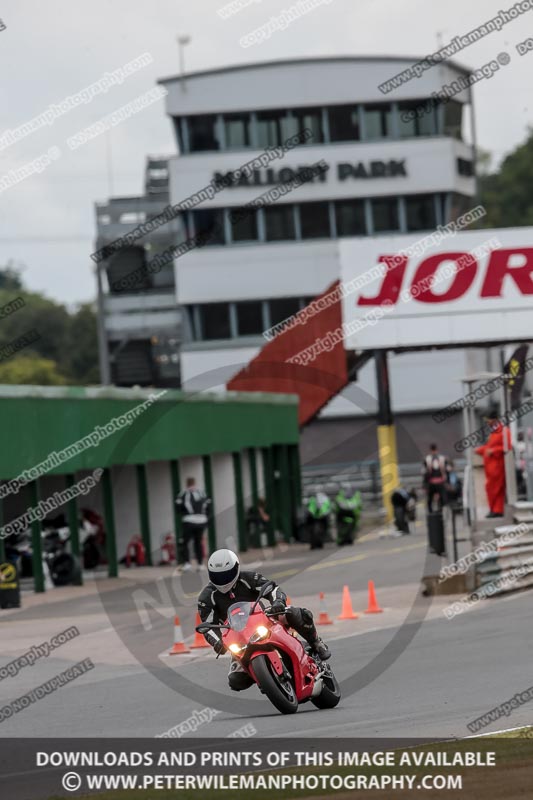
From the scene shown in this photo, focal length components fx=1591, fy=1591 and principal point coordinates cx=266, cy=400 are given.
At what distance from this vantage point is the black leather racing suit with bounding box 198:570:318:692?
41.1ft

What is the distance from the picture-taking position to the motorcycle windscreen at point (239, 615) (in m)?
12.3

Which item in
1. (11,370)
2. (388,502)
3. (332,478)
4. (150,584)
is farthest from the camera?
(11,370)

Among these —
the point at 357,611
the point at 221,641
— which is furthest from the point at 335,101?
the point at 221,641

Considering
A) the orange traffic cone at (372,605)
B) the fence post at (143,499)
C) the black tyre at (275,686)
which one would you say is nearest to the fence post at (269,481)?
the fence post at (143,499)

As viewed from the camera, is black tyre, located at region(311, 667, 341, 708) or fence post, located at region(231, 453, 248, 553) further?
fence post, located at region(231, 453, 248, 553)

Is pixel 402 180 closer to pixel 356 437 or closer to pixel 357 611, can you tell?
pixel 356 437

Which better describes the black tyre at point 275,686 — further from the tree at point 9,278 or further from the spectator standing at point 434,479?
the tree at point 9,278

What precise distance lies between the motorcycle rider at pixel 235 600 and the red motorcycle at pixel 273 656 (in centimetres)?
7

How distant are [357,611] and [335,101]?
5220 centimetres

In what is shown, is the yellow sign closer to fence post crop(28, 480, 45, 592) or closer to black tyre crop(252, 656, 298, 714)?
fence post crop(28, 480, 45, 592)

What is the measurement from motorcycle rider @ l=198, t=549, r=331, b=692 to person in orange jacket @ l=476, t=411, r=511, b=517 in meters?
13.9

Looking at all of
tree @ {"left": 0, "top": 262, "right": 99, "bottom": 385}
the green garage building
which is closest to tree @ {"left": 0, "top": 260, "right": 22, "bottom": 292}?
tree @ {"left": 0, "top": 262, "right": 99, "bottom": 385}

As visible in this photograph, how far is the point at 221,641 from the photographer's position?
488 inches

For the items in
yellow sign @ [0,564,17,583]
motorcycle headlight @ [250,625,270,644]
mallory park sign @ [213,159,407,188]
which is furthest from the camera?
mallory park sign @ [213,159,407,188]
